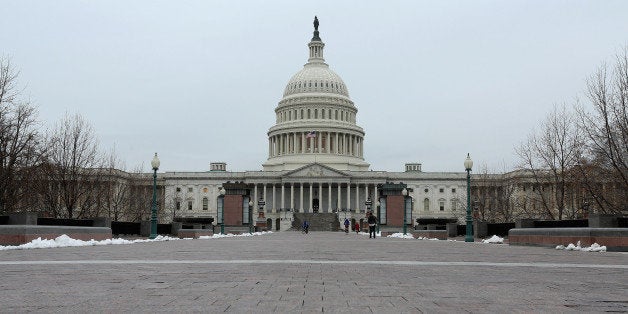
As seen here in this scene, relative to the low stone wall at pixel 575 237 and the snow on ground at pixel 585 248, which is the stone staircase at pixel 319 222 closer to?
the low stone wall at pixel 575 237

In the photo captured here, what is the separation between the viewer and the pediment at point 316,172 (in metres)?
154

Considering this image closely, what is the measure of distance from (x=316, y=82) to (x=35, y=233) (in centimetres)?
15062

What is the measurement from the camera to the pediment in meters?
154

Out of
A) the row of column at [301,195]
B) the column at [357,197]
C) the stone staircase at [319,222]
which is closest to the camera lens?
the stone staircase at [319,222]

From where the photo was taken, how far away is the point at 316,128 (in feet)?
545

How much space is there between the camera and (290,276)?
11.7 m

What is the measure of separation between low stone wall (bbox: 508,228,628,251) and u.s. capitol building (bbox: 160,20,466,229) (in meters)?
116

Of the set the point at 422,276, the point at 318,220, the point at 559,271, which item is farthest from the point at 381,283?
the point at 318,220

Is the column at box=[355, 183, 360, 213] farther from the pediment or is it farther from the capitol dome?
the capitol dome

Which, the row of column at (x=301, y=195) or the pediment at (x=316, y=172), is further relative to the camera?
the row of column at (x=301, y=195)

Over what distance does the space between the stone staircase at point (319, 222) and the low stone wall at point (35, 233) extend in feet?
299

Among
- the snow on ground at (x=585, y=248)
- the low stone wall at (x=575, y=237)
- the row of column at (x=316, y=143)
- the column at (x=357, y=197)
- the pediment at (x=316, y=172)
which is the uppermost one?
the row of column at (x=316, y=143)

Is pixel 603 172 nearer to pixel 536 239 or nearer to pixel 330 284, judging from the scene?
pixel 536 239

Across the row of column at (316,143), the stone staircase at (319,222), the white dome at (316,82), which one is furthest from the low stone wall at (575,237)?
the white dome at (316,82)
